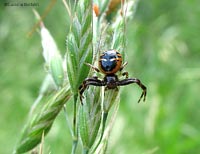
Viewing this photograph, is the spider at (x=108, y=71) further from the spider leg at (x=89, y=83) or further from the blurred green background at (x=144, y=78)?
the blurred green background at (x=144, y=78)

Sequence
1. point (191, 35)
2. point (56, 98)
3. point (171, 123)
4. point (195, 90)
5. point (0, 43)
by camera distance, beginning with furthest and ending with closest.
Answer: point (0, 43) → point (191, 35) → point (195, 90) → point (171, 123) → point (56, 98)

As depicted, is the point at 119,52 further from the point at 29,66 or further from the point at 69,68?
the point at 29,66

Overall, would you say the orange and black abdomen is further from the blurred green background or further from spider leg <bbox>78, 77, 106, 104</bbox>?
the blurred green background

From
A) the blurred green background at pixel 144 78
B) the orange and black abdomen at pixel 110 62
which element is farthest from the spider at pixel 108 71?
the blurred green background at pixel 144 78

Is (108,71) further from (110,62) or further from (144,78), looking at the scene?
(144,78)

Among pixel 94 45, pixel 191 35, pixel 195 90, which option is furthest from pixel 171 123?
pixel 94 45
